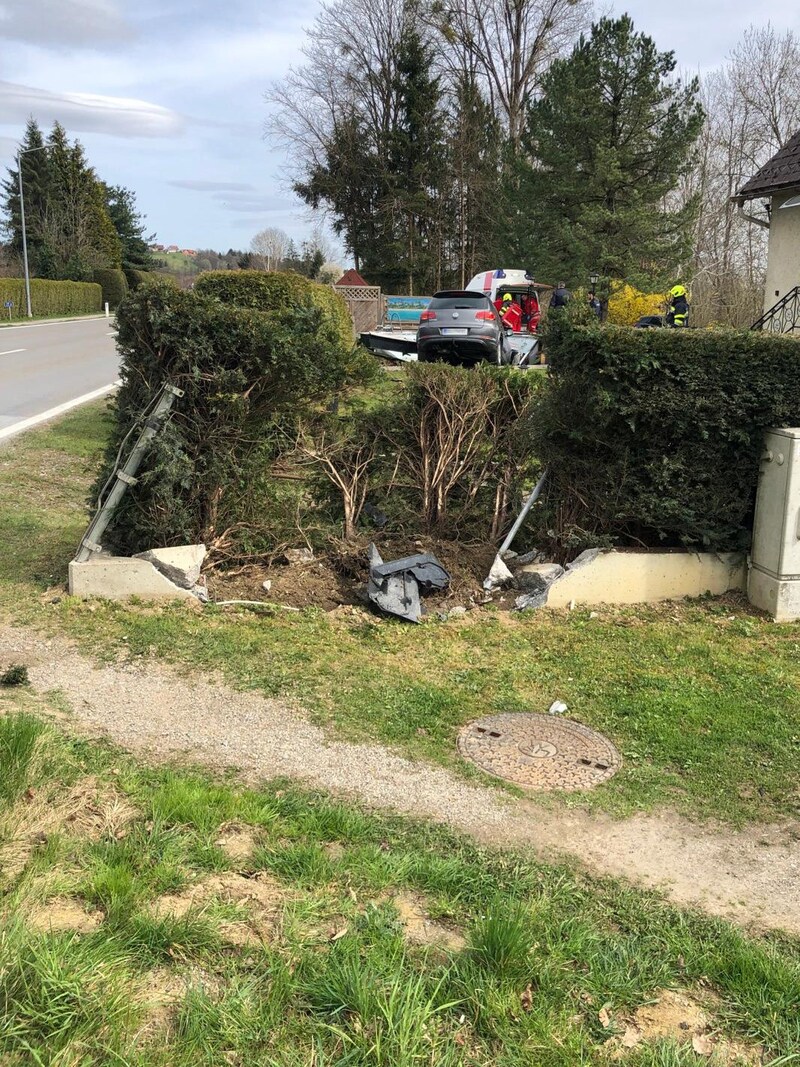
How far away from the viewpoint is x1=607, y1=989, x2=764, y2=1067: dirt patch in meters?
2.38

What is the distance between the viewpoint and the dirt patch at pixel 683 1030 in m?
2.38

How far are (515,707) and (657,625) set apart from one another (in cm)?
177

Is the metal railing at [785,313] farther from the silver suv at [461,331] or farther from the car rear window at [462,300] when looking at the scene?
the car rear window at [462,300]

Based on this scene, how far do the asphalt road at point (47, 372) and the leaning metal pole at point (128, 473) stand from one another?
2.72 metres

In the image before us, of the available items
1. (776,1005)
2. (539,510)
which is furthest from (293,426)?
(776,1005)

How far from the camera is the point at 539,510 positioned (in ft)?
24.3

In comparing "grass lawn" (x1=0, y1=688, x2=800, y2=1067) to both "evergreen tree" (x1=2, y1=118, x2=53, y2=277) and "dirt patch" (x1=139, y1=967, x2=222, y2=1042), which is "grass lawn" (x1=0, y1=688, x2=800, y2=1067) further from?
"evergreen tree" (x1=2, y1=118, x2=53, y2=277)

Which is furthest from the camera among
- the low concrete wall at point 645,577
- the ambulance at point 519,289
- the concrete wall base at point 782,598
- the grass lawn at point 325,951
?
the ambulance at point 519,289

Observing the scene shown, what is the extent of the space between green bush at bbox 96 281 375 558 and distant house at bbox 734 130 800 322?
13835 mm

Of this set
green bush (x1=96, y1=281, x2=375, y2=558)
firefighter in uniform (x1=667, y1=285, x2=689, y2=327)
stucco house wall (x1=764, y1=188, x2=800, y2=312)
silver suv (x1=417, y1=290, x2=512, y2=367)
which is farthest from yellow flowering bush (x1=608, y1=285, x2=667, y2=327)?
green bush (x1=96, y1=281, x2=375, y2=558)

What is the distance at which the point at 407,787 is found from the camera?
3.99 meters

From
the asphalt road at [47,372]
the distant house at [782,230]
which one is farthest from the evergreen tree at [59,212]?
the distant house at [782,230]

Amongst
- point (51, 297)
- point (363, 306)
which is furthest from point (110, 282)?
point (363, 306)

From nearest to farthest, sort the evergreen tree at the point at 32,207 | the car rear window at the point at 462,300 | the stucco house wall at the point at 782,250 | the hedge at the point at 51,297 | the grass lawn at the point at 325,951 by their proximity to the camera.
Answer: the grass lawn at the point at 325,951 < the stucco house wall at the point at 782,250 < the car rear window at the point at 462,300 < the hedge at the point at 51,297 < the evergreen tree at the point at 32,207
